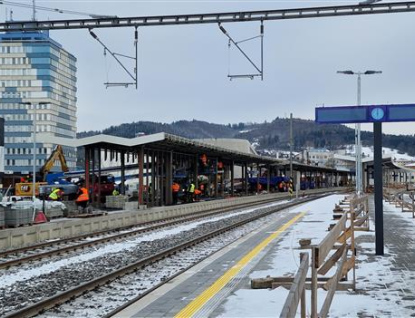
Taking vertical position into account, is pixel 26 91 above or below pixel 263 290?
above

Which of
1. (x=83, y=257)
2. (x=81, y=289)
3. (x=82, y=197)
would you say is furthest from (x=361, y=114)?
(x=82, y=197)

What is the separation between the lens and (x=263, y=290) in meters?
8.96

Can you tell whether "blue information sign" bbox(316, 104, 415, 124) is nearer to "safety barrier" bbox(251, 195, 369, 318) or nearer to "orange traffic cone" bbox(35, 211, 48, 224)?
"safety barrier" bbox(251, 195, 369, 318)

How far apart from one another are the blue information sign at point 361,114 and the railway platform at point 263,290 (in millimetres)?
2922

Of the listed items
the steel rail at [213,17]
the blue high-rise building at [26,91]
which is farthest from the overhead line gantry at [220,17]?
the blue high-rise building at [26,91]

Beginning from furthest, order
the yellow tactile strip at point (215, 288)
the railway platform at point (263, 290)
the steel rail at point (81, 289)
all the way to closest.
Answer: the steel rail at point (81, 289) < the yellow tactile strip at point (215, 288) < the railway platform at point (263, 290)

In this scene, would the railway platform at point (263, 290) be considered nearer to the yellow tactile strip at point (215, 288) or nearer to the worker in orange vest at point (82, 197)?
the yellow tactile strip at point (215, 288)

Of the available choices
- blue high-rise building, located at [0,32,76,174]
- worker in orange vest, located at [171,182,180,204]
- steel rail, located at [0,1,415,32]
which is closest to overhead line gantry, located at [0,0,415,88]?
steel rail, located at [0,1,415,32]

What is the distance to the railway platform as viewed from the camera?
757 centimetres

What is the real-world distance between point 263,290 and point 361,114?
488 cm

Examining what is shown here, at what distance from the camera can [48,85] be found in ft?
399

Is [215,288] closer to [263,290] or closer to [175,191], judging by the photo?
[263,290]

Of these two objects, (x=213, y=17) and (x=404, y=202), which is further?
(x=404, y=202)

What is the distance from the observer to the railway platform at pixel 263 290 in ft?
24.8
